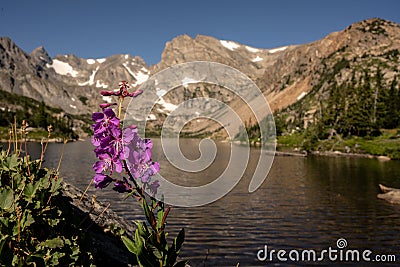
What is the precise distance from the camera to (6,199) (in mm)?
4211

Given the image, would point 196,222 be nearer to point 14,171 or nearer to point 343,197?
point 343,197

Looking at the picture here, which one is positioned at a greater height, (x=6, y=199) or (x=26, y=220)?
(x=6, y=199)

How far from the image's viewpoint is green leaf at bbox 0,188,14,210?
4.19 metres

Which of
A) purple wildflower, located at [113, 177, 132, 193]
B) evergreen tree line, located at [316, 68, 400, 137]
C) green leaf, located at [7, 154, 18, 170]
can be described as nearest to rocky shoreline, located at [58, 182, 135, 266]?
green leaf, located at [7, 154, 18, 170]

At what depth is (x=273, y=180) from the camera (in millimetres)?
48094

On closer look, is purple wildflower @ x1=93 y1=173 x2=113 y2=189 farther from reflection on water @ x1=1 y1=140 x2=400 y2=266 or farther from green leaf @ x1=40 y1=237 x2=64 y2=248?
reflection on water @ x1=1 y1=140 x2=400 y2=266

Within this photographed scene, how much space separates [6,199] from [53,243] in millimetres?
797

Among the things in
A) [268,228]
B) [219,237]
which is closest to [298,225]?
[268,228]

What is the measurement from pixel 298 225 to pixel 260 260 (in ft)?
26.1

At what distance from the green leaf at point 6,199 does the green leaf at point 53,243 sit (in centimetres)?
64

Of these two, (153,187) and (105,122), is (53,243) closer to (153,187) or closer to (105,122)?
(153,187)

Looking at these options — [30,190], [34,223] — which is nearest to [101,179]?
[30,190]

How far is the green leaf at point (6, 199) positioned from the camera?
13.8ft

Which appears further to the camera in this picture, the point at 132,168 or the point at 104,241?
the point at 104,241
